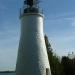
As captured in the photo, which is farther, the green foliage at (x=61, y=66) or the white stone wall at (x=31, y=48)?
the green foliage at (x=61, y=66)

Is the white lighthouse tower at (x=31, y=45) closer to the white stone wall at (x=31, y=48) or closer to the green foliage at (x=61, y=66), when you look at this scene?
the white stone wall at (x=31, y=48)

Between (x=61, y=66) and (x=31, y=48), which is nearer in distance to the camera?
(x=31, y=48)

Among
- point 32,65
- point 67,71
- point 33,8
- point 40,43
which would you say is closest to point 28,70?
point 32,65

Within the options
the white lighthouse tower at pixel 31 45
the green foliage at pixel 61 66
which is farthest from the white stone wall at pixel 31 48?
the green foliage at pixel 61 66

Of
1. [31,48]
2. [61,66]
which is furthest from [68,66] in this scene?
[31,48]

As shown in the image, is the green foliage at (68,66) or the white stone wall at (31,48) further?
the green foliage at (68,66)

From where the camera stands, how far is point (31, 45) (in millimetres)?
25438

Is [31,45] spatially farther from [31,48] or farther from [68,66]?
[68,66]

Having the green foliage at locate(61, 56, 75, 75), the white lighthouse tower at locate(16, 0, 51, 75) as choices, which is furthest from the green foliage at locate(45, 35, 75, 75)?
the white lighthouse tower at locate(16, 0, 51, 75)

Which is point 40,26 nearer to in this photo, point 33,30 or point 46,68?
point 33,30

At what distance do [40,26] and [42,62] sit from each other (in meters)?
3.44

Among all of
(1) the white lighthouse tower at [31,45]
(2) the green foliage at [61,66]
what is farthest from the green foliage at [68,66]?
(1) the white lighthouse tower at [31,45]

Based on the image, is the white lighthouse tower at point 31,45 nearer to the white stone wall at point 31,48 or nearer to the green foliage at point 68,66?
the white stone wall at point 31,48

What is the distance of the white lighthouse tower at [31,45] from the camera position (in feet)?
82.3
